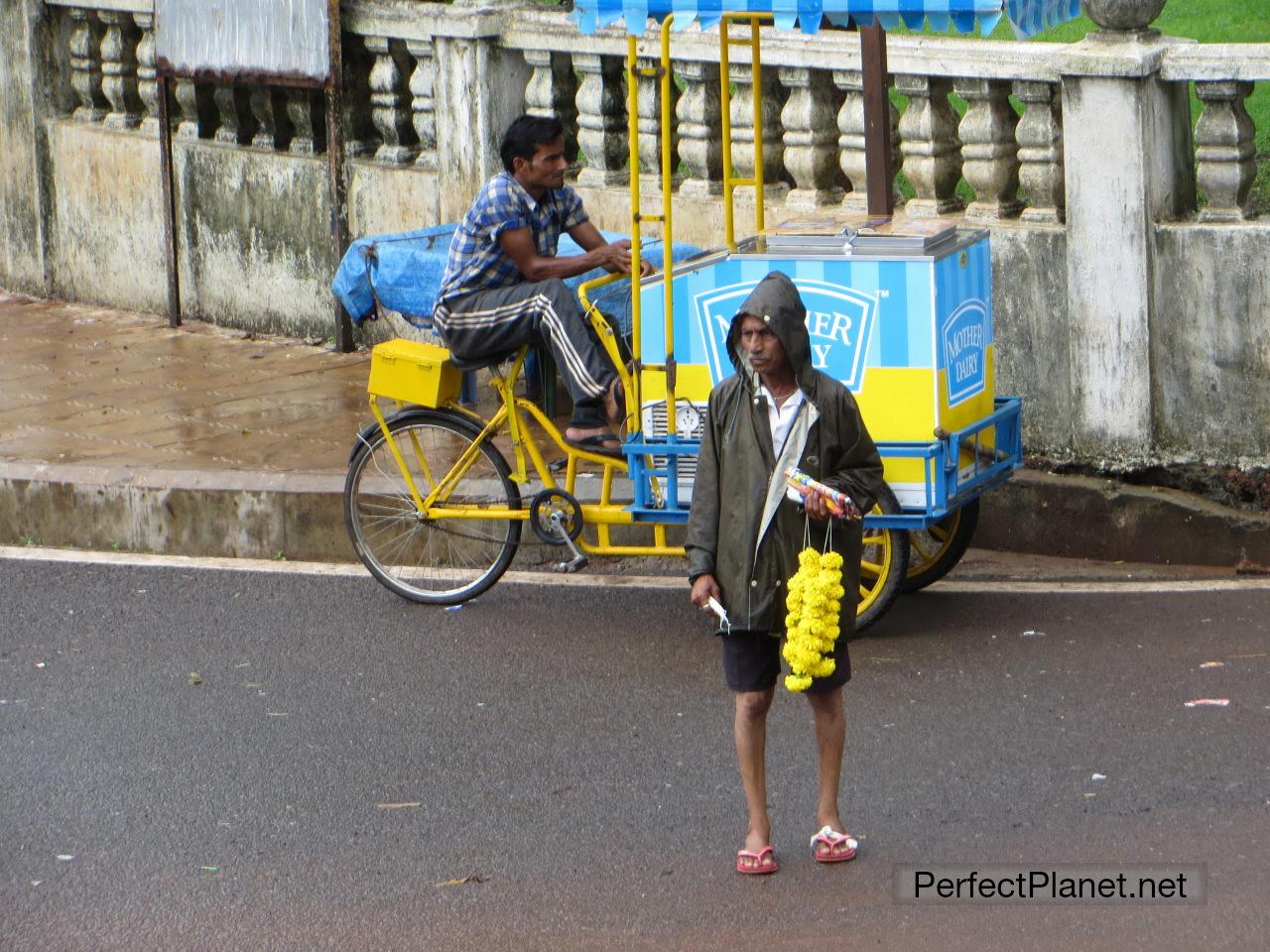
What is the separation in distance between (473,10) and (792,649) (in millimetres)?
6168

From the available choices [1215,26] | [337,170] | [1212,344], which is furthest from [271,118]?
[1215,26]

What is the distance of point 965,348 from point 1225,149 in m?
1.96

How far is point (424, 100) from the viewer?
36.6 feet

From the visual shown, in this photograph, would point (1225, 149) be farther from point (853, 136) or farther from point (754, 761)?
point (754, 761)

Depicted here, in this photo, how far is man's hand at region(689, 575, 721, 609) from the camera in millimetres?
5438

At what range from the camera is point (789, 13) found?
21.8ft

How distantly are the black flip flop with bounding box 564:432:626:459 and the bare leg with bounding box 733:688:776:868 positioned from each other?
2.27 meters

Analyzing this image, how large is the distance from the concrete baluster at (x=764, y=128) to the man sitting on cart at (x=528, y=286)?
7.06 ft

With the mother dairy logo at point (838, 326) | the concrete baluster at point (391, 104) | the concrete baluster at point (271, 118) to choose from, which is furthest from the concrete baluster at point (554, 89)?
the mother dairy logo at point (838, 326)

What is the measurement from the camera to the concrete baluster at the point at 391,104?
11258 mm

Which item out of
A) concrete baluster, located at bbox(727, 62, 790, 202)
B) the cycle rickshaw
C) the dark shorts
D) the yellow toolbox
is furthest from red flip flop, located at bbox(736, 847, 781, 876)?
concrete baluster, located at bbox(727, 62, 790, 202)

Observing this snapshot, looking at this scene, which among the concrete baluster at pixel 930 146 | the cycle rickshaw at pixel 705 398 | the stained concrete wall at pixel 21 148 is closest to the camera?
the cycle rickshaw at pixel 705 398

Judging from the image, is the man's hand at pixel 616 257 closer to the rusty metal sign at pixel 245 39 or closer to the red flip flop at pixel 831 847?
the red flip flop at pixel 831 847

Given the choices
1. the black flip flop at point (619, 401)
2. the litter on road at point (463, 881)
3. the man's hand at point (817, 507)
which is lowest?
the litter on road at point (463, 881)
